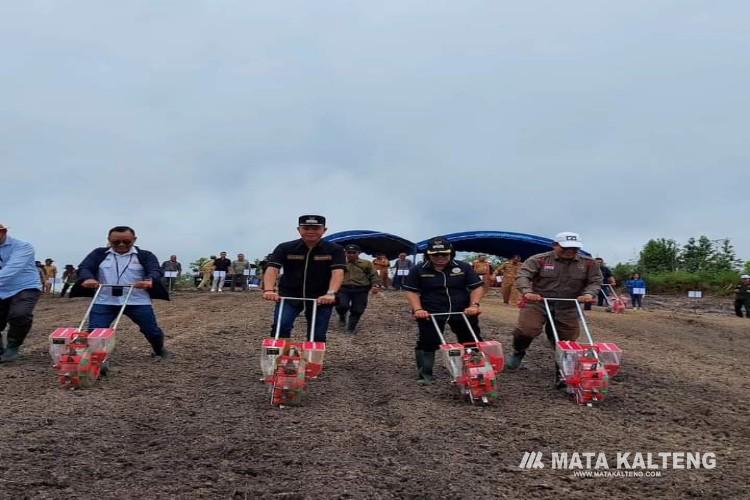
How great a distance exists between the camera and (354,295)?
10680 millimetres

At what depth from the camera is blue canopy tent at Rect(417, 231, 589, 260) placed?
23.4 metres

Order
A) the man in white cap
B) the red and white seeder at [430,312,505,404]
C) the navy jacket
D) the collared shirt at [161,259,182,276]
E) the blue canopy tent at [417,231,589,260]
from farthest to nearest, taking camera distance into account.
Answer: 1. the blue canopy tent at [417,231,589,260]
2. the collared shirt at [161,259,182,276]
3. the man in white cap
4. the navy jacket
5. the red and white seeder at [430,312,505,404]

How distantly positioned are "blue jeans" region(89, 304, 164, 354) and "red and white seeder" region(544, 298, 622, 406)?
4401 mm

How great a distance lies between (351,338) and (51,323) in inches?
248

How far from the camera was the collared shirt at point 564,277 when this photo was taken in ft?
22.1

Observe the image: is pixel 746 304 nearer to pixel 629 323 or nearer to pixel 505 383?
pixel 629 323

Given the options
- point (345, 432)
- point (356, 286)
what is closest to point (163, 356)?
point (345, 432)

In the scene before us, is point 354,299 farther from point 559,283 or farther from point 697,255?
point 697,255

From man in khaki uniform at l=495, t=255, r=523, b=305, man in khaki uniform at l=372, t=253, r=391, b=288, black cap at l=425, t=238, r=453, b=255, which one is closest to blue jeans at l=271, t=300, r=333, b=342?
black cap at l=425, t=238, r=453, b=255

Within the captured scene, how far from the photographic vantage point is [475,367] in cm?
555

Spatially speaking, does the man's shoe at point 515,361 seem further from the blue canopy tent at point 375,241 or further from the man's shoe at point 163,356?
the blue canopy tent at point 375,241

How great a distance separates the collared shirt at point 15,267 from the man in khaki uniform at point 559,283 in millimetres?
5623

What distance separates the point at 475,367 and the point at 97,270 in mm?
4265

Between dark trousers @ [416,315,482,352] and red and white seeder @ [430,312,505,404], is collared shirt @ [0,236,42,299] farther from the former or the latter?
red and white seeder @ [430,312,505,404]
